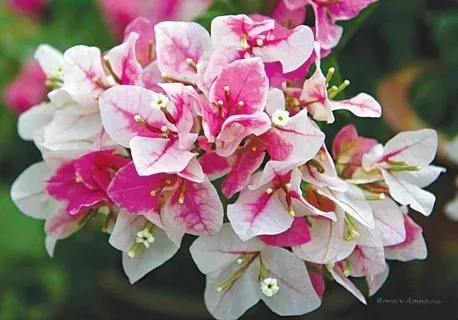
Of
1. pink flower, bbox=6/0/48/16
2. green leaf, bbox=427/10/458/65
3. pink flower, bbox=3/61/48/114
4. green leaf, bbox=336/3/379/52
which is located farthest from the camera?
pink flower, bbox=6/0/48/16

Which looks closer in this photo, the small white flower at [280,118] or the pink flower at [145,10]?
the small white flower at [280,118]

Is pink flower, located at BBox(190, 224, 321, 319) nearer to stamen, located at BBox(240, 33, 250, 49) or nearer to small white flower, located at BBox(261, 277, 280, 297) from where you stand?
small white flower, located at BBox(261, 277, 280, 297)

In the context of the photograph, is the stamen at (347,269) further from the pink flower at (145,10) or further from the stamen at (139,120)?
the pink flower at (145,10)

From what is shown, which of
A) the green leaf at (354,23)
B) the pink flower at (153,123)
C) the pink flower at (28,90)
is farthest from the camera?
the pink flower at (28,90)

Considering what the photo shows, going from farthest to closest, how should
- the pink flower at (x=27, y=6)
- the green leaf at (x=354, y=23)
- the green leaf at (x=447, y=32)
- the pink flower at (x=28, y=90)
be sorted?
the pink flower at (x=27, y=6) < the pink flower at (x=28, y=90) < the green leaf at (x=447, y=32) < the green leaf at (x=354, y=23)

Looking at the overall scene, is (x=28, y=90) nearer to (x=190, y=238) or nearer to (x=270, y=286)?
(x=190, y=238)

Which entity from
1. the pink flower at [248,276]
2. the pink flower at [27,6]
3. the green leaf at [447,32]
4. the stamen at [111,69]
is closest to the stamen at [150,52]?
the stamen at [111,69]

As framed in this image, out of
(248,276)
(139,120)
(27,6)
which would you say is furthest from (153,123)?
(27,6)

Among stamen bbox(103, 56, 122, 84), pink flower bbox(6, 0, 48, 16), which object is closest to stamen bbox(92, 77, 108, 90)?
stamen bbox(103, 56, 122, 84)
